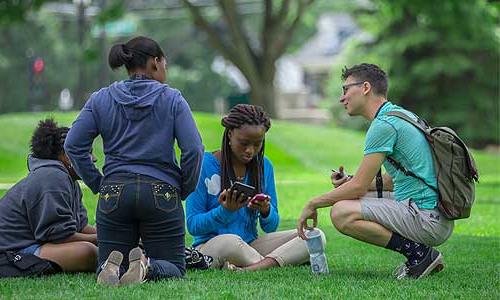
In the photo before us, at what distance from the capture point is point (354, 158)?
24.3 meters

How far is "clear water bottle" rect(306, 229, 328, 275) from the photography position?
7051 millimetres

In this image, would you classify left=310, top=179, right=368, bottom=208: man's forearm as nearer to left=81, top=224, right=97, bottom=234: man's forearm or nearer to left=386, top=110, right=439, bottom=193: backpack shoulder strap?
left=386, top=110, right=439, bottom=193: backpack shoulder strap

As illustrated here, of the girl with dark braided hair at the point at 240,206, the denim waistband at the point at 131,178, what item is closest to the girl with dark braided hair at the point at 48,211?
the denim waistband at the point at 131,178

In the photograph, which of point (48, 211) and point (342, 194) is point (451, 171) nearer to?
point (342, 194)

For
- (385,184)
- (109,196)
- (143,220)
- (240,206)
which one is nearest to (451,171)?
(385,184)

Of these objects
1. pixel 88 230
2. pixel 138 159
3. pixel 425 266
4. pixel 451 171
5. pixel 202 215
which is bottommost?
pixel 425 266

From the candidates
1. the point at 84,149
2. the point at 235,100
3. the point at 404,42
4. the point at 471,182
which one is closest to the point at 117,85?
the point at 84,149

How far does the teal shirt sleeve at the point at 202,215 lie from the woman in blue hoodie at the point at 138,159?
2.29ft

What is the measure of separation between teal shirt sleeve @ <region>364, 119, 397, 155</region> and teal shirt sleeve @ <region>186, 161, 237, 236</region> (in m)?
1.09

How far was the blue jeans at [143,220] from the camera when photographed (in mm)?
6273

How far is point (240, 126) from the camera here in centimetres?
712

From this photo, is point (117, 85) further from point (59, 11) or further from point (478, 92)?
point (59, 11)

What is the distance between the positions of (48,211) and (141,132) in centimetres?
Answer: 96

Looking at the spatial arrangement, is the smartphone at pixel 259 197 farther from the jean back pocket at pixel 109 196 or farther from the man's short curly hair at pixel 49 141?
the man's short curly hair at pixel 49 141
